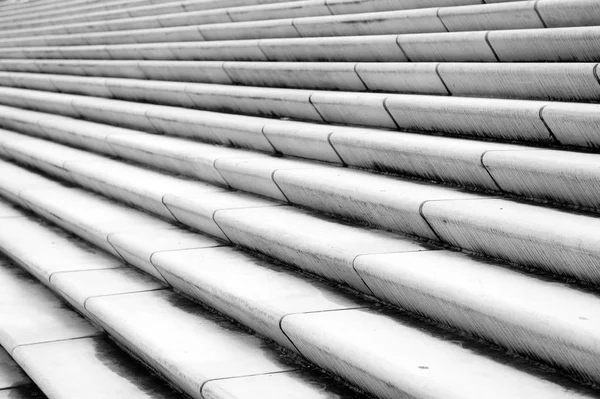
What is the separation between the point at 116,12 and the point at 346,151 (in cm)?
632

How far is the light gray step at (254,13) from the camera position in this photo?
4.99m

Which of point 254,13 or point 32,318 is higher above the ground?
point 254,13

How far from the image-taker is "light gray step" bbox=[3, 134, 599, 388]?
2.00 metres

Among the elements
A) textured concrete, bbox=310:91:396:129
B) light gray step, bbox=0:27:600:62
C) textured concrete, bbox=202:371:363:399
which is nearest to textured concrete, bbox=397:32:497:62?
light gray step, bbox=0:27:600:62

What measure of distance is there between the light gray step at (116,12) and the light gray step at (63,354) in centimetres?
394

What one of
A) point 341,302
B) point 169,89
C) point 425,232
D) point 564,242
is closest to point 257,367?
point 341,302

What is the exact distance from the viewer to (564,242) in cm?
217

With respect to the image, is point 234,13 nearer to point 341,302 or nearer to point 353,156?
point 353,156

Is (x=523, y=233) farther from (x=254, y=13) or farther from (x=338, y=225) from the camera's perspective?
(x=254, y=13)

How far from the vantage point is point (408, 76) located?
3.91m

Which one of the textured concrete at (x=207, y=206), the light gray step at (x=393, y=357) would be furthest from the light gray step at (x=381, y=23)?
the light gray step at (x=393, y=357)

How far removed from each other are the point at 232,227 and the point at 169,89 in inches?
108

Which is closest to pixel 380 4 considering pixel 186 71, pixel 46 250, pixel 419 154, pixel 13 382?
pixel 186 71

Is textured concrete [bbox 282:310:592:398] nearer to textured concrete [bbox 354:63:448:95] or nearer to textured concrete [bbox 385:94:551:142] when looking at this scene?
textured concrete [bbox 385:94:551:142]
